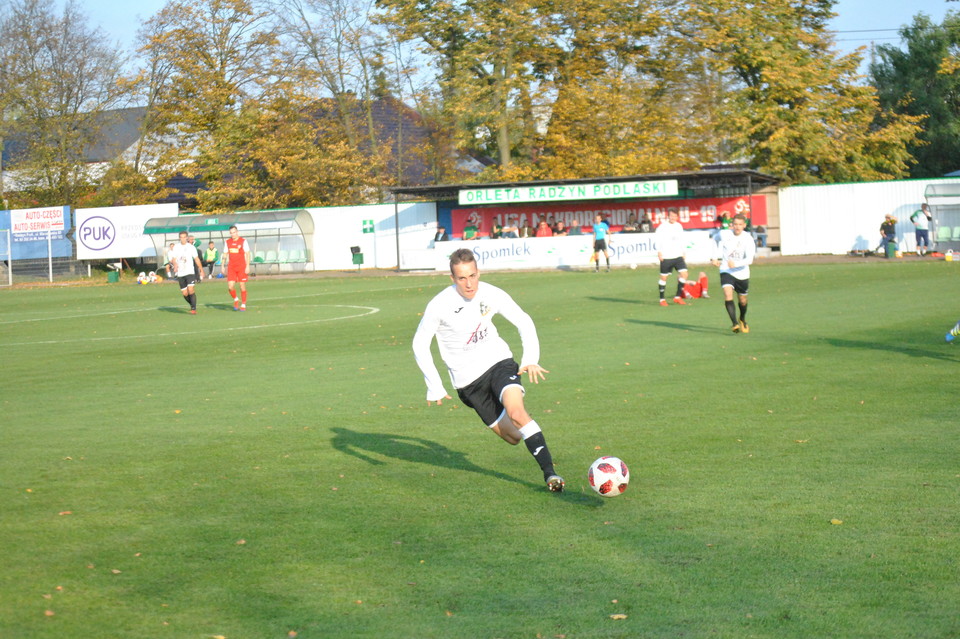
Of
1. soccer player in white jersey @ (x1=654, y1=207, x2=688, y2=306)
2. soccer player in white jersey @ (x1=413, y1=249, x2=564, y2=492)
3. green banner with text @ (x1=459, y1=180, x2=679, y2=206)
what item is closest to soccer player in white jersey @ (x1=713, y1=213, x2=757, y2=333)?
soccer player in white jersey @ (x1=654, y1=207, x2=688, y2=306)

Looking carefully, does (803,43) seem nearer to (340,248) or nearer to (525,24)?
(525,24)

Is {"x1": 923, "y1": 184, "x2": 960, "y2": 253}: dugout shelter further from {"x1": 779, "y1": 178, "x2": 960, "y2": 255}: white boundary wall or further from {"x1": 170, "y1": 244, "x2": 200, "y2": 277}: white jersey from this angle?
{"x1": 170, "y1": 244, "x2": 200, "y2": 277}: white jersey

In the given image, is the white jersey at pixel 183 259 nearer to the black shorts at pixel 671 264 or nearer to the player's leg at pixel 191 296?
the player's leg at pixel 191 296

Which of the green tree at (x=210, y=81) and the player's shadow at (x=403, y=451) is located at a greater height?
the green tree at (x=210, y=81)

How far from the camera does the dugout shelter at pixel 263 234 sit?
162 feet

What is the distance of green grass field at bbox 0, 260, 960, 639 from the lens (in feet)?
16.4

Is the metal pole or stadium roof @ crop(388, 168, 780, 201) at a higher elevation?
stadium roof @ crop(388, 168, 780, 201)

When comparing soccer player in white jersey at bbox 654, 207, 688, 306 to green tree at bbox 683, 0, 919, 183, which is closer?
soccer player in white jersey at bbox 654, 207, 688, 306

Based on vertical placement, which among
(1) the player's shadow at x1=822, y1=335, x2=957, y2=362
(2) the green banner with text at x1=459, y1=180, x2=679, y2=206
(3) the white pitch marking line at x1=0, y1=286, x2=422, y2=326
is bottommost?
(1) the player's shadow at x1=822, y1=335, x2=957, y2=362

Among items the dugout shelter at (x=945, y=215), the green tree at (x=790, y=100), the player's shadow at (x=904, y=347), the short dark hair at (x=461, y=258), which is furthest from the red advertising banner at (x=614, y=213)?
the short dark hair at (x=461, y=258)

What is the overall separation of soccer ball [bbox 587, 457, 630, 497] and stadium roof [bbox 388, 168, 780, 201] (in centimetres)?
3605

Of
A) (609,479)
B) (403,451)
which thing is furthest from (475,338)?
(403,451)

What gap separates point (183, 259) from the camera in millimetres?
25641

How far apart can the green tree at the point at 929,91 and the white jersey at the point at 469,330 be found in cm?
5259
